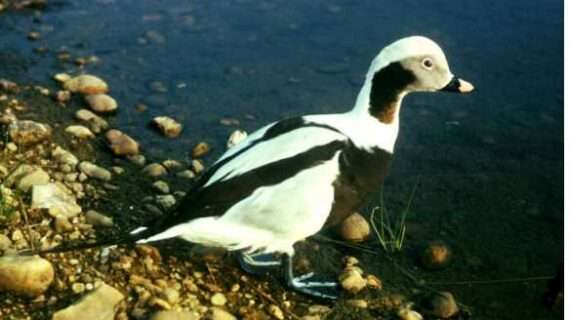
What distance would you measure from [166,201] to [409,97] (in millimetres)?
2053

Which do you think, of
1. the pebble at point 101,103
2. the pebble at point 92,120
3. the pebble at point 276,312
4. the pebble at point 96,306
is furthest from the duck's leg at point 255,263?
the pebble at point 101,103

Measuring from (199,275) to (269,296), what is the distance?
0.32 metres

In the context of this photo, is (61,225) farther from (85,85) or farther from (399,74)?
(85,85)

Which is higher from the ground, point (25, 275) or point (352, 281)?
point (25, 275)

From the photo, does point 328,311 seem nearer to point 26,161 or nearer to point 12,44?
point 26,161

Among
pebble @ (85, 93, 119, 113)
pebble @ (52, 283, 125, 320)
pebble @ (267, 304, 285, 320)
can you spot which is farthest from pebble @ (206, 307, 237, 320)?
pebble @ (85, 93, 119, 113)

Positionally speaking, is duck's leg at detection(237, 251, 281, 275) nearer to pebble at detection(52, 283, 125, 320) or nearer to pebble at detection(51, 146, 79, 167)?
pebble at detection(52, 283, 125, 320)

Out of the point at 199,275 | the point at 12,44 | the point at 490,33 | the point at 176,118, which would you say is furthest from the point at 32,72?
the point at 490,33

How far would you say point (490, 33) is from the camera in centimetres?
586

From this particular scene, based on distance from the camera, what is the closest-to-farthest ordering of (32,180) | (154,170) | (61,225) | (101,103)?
1. (61,225)
2. (32,180)
3. (154,170)
4. (101,103)

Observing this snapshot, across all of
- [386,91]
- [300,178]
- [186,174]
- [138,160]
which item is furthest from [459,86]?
[138,160]

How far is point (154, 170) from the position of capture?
4.18m

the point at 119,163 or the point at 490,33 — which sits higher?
the point at 490,33

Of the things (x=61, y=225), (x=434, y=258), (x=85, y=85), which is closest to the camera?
(x=61, y=225)
